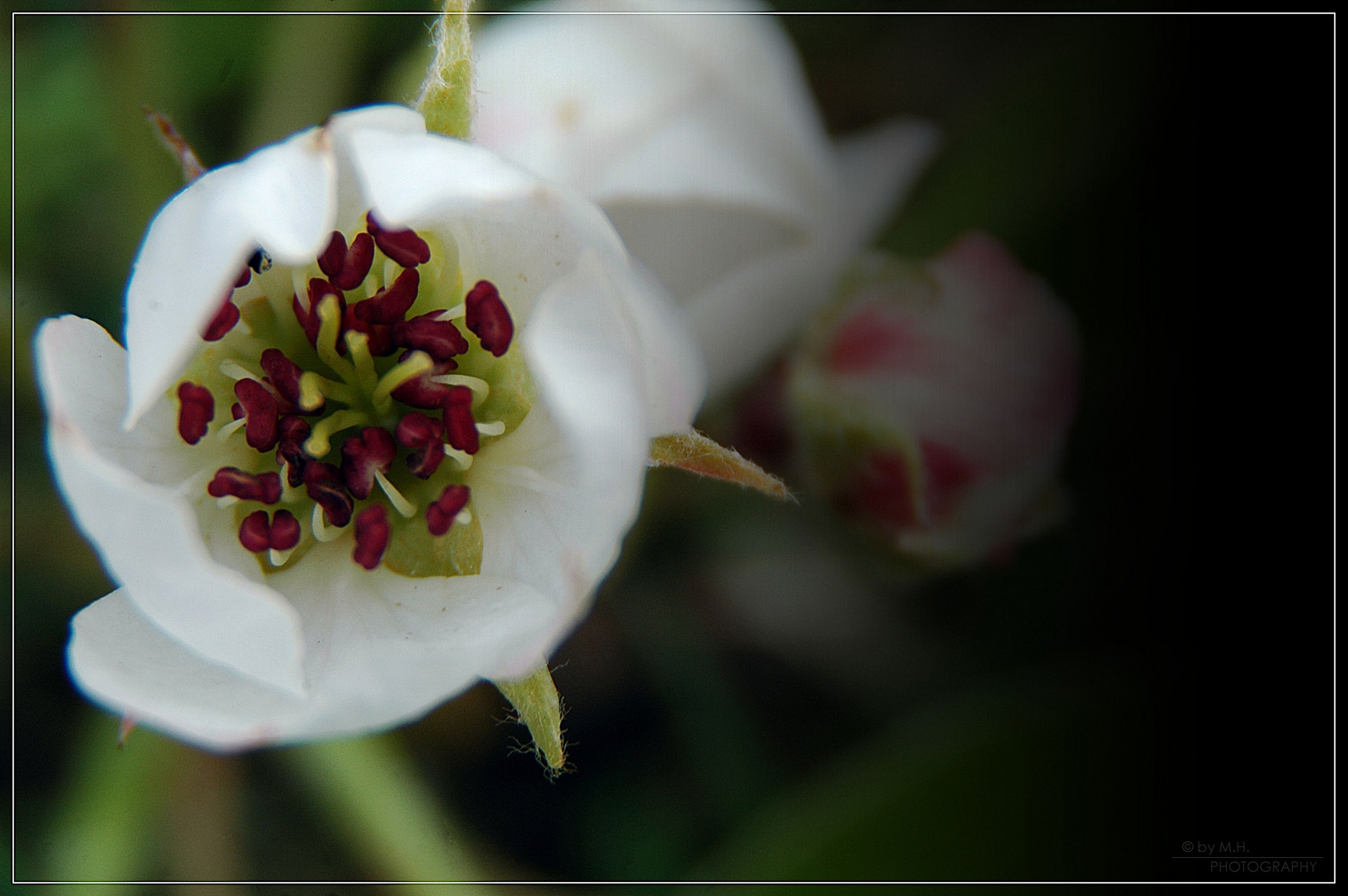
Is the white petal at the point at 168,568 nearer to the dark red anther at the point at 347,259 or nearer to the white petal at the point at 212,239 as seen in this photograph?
the white petal at the point at 212,239

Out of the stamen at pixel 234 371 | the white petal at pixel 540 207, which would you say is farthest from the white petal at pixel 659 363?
the stamen at pixel 234 371

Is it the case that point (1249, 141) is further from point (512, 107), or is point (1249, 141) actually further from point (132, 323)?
point (132, 323)

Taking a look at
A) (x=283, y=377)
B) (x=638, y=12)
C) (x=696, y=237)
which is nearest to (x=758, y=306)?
(x=696, y=237)

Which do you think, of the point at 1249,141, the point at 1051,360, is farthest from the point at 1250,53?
the point at 1051,360

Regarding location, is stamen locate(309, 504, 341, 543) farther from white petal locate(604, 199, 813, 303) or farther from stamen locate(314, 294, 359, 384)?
white petal locate(604, 199, 813, 303)
